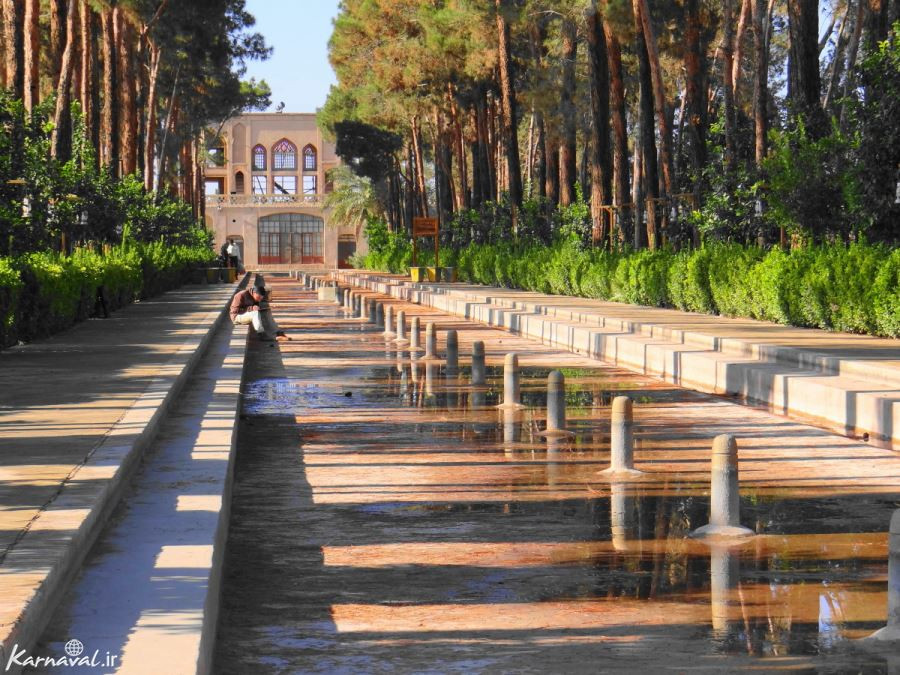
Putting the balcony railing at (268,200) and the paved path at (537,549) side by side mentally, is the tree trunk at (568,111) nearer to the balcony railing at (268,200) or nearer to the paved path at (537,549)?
the paved path at (537,549)

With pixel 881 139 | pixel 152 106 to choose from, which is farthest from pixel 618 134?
pixel 152 106

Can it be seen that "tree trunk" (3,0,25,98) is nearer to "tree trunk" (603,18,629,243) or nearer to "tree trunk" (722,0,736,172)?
"tree trunk" (722,0,736,172)

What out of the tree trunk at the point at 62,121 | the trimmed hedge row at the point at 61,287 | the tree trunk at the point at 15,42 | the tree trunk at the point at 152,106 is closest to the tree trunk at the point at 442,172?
the tree trunk at the point at 152,106

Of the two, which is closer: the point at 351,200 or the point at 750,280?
the point at 750,280

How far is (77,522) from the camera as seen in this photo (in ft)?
23.5

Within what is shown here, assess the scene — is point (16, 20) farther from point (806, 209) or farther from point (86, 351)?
point (806, 209)

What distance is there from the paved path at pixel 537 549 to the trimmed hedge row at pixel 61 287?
15.8 ft

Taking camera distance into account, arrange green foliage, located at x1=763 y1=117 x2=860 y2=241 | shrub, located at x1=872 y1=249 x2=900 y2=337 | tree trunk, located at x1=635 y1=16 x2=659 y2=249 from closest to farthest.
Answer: shrub, located at x1=872 y1=249 x2=900 y2=337 → green foliage, located at x1=763 y1=117 x2=860 y2=241 → tree trunk, located at x1=635 y1=16 x2=659 y2=249

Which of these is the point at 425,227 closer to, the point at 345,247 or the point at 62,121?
the point at 62,121

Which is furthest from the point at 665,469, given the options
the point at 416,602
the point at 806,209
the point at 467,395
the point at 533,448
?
→ the point at 806,209

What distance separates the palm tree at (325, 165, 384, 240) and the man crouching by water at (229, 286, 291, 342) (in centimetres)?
8658

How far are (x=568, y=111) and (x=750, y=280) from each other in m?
25.8

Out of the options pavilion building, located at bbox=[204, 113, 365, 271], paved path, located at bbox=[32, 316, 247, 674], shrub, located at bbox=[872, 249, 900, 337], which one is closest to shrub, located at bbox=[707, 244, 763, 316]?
shrub, located at bbox=[872, 249, 900, 337]

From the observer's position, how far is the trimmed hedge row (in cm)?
1916
